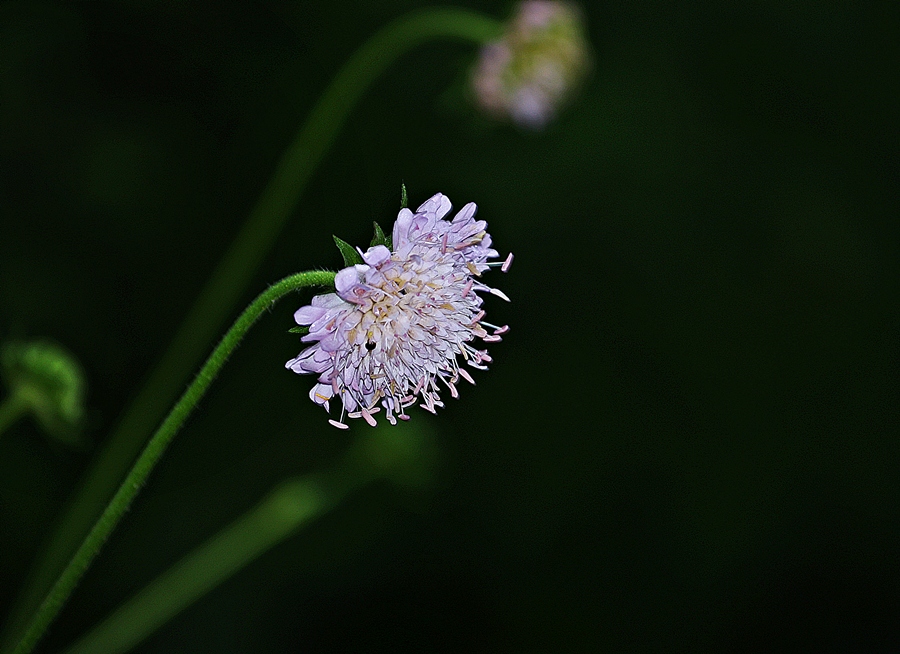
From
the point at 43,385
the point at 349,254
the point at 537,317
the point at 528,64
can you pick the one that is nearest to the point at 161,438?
the point at 349,254

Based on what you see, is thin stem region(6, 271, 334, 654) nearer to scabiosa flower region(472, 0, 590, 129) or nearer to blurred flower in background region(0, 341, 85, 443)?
blurred flower in background region(0, 341, 85, 443)

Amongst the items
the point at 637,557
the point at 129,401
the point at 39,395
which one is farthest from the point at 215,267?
the point at 637,557

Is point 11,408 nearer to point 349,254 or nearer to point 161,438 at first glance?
point 161,438

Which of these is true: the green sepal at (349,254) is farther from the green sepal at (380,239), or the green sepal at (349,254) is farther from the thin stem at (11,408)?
the thin stem at (11,408)

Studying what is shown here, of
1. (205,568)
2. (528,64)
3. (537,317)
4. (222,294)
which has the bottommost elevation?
(205,568)

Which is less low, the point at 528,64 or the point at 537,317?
the point at 528,64

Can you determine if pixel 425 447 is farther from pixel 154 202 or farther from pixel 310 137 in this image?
pixel 154 202

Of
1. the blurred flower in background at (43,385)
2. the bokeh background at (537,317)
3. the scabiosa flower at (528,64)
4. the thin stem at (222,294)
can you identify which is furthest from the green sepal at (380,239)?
Result: the bokeh background at (537,317)
